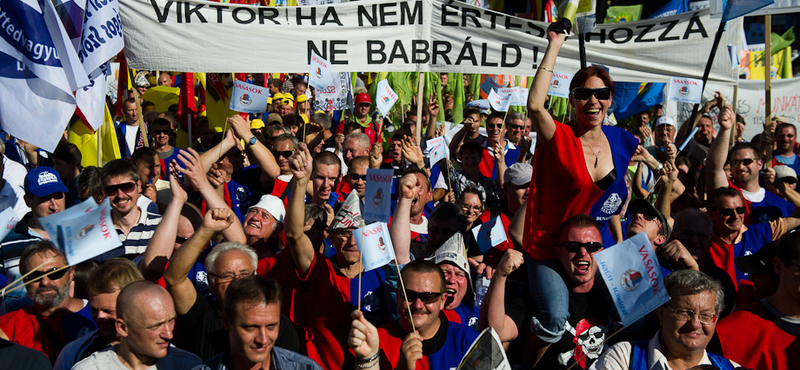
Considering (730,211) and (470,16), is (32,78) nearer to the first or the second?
(470,16)

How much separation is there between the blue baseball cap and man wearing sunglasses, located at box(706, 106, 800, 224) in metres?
4.91

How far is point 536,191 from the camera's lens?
12.1ft

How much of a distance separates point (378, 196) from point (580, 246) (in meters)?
1.08

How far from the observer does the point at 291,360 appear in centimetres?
305

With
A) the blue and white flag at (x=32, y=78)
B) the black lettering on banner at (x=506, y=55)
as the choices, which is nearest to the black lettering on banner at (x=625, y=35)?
the black lettering on banner at (x=506, y=55)

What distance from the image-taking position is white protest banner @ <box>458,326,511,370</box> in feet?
9.81

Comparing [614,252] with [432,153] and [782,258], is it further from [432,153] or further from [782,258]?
[432,153]

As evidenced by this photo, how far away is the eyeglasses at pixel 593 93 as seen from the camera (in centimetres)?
345

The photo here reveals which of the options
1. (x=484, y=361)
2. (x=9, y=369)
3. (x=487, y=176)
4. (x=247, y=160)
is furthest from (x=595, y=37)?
(x=9, y=369)

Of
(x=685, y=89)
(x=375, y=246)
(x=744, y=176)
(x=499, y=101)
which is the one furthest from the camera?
(x=499, y=101)

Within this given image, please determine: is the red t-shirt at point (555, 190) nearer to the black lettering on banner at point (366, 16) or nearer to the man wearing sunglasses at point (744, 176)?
the man wearing sunglasses at point (744, 176)

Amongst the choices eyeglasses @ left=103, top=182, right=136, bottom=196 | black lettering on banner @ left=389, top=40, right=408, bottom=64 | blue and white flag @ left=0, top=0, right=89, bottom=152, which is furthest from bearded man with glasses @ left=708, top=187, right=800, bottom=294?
blue and white flag @ left=0, top=0, right=89, bottom=152

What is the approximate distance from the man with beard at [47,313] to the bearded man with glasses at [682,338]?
8.62ft

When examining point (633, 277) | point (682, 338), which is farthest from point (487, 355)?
point (682, 338)
